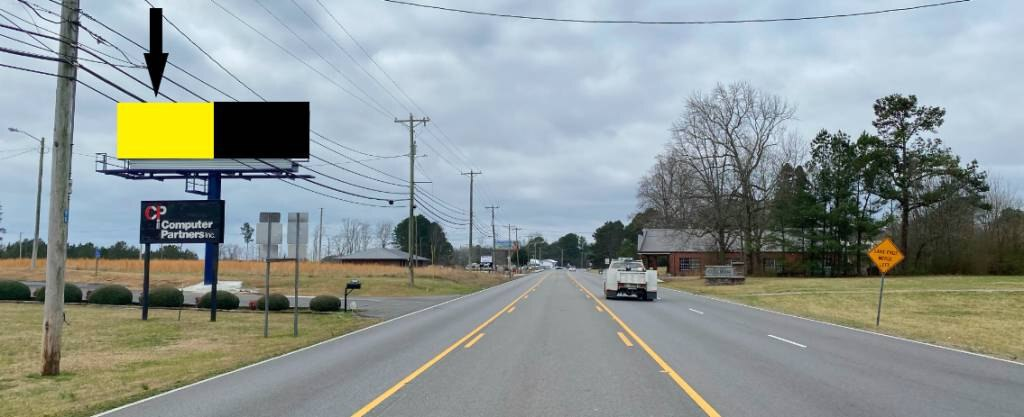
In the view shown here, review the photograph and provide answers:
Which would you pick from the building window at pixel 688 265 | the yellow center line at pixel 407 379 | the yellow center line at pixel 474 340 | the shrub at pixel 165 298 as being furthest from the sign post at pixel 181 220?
the building window at pixel 688 265

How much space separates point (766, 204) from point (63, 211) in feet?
197

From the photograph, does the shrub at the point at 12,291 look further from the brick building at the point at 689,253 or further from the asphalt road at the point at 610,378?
the brick building at the point at 689,253

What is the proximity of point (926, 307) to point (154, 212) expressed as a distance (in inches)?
1345

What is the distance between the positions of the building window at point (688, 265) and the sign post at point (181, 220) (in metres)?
76.8

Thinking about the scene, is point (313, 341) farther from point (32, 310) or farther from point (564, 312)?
point (32, 310)

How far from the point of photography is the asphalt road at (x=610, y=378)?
8773mm

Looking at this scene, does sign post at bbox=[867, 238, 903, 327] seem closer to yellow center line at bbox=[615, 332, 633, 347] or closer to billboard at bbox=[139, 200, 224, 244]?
yellow center line at bbox=[615, 332, 633, 347]

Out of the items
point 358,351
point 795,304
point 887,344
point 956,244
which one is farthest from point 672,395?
point 956,244

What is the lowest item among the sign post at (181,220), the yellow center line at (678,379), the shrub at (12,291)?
the yellow center line at (678,379)

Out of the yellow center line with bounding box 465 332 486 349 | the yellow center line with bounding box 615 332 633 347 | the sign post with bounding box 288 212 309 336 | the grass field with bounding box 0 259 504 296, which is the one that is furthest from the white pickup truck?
the sign post with bounding box 288 212 309 336

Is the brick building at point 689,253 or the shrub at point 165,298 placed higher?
the brick building at point 689,253

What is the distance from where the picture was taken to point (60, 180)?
41.0ft

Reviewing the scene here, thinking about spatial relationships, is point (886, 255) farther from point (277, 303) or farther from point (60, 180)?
point (60, 180)

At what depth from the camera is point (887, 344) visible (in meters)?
16.9
